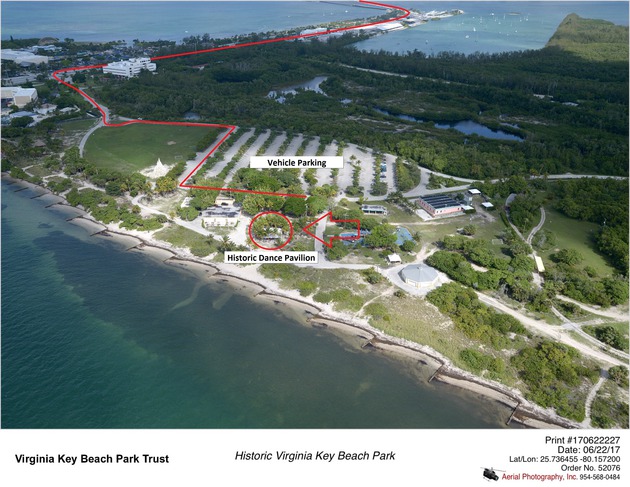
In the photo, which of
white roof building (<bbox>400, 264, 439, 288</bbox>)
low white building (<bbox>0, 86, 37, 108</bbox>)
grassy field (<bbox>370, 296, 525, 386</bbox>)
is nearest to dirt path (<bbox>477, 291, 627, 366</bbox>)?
grassy field (<bbox>370, 296, 525, 386</bbox>)

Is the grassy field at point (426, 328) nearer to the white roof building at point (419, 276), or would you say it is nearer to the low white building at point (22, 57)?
the white roof building at point (419, 276)

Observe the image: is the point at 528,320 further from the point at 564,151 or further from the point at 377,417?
the point at 564,151

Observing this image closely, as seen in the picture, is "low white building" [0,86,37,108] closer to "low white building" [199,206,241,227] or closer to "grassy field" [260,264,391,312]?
"low white building" [199,206,241,227]

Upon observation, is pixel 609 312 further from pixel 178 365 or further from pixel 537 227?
pixel 178 365

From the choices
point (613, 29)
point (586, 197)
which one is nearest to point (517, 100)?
point (586, 197)
